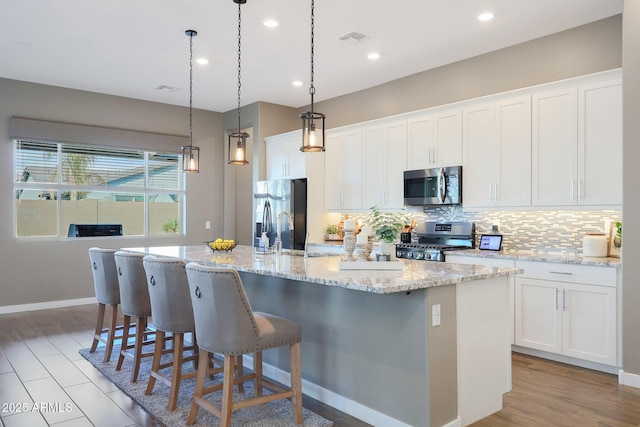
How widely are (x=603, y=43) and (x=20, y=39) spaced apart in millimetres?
5499

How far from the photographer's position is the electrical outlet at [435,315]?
8.16 feet

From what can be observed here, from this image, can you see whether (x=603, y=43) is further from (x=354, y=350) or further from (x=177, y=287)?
(x=177, y=287)

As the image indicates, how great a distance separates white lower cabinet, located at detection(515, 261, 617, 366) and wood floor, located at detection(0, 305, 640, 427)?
0.56ft

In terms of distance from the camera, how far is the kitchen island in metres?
2.49

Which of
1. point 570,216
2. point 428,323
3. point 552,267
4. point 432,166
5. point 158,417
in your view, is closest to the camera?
point 428,323

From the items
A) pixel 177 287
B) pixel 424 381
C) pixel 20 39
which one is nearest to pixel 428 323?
pixel 424 381

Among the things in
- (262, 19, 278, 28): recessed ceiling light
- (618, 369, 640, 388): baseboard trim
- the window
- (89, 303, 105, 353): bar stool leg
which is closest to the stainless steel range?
(618, 369, 640, 388): baseboard trim

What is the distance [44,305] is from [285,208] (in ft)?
11.2

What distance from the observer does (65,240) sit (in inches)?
251

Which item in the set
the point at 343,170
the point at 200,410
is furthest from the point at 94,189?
the point at 200,410

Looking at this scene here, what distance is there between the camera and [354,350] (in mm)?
2900

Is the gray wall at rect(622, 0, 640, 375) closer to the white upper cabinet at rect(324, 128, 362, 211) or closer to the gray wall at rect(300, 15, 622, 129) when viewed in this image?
the gray wall at rect(300, 15, 622, 129)

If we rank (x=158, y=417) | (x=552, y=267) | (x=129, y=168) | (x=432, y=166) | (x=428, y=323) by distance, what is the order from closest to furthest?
(x=428, y=323) → (x=158, y=417) → (x=552, y=267) → (x=432, y=166) → (x=129, y=168)

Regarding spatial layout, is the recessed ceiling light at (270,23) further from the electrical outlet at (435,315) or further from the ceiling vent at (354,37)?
the electrical outlet at (435,315)
